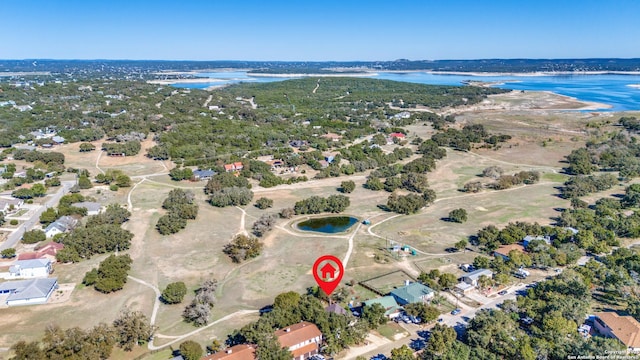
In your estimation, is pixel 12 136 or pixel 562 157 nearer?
pixel 562 157

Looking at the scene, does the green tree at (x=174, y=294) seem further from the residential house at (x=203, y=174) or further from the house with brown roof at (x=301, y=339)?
the residential house at (x=203, y=174)

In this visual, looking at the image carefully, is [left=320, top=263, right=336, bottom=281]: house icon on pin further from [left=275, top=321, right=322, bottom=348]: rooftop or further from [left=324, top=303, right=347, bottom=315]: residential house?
[left=275, top=321, right=322, bottom=348]: rooftop

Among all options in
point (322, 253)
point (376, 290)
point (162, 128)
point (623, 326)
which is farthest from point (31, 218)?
point (623, 326)

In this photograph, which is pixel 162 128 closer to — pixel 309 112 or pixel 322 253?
pixel 309 112

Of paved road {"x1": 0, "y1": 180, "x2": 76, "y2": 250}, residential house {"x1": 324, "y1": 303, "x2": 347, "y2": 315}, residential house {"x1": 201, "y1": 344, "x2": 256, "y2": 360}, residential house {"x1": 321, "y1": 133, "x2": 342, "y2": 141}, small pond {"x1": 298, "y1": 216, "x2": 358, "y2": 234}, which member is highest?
residential house {"x1": 321, "y1": 133, "x2": 342, "y2": 141}

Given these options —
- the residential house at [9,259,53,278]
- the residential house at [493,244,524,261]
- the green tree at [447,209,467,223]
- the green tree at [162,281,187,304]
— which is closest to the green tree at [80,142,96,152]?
the residential house at [9,259,53,278]

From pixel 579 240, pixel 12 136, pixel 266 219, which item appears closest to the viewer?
pixel 579 240
